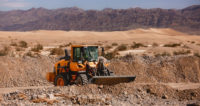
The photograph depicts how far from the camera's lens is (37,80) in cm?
1883

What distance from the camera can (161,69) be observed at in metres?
20.2

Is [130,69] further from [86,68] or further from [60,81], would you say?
[86,68]

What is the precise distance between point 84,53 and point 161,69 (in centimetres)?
758

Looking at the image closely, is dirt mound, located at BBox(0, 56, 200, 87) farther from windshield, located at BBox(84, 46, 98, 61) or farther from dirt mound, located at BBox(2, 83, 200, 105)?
dirt mound, located at BBox(2, 83, 200, 105)

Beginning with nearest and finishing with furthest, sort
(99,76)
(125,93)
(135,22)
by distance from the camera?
(125,93)
(99,76)
(135,22)

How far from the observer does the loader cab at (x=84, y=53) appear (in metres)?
14.1

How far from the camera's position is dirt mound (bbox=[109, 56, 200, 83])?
19672 mm

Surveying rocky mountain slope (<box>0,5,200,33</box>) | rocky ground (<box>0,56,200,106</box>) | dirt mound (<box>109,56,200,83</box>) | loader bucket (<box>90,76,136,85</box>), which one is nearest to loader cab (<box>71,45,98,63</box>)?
loader bucket (<box>90,76,136,85</box>)

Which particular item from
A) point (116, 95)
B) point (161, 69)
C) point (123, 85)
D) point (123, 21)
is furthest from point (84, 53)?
point (123, 21)

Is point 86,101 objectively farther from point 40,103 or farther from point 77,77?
point 77,77

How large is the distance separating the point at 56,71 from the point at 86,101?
17.8ft

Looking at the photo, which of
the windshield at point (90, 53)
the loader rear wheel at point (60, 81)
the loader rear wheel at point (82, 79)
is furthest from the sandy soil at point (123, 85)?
the windshield at point (90, 53)

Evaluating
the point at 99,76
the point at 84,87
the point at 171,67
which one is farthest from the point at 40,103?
the point at 171,67

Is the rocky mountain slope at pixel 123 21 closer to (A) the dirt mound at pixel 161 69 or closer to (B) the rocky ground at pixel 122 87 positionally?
(A) the dirt mound at pixel 161 69
